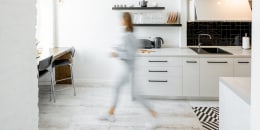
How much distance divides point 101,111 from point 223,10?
2728 millimetres

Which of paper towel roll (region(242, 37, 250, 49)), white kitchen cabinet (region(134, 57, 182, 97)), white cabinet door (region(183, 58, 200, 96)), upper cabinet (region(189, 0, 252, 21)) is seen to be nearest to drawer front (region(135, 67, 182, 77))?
white kitchen cabinet (region(134, 57, 182, 97))

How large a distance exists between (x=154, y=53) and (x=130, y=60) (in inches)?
52.6

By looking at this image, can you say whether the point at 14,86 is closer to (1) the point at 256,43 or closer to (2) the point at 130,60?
(1) the point at 256,43

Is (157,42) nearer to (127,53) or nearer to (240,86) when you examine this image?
(127,53)

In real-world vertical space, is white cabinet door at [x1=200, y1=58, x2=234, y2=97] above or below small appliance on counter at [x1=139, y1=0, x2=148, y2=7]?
below

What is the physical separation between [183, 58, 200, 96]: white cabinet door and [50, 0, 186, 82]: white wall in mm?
1024

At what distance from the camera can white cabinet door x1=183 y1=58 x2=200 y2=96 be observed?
5160mm

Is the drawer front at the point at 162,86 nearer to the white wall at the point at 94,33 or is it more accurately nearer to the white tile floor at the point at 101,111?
the white tile floor at the point at 101,111

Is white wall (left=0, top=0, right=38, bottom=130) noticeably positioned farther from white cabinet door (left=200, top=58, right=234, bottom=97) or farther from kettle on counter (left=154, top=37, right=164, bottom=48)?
kettle on counter (left=154, top=37, right=164, bottom=48)

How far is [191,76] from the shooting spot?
17.0ft

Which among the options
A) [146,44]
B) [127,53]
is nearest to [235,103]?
[127,53]

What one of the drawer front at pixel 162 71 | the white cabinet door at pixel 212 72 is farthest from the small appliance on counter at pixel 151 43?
the white cabinet door at pixel 212 72

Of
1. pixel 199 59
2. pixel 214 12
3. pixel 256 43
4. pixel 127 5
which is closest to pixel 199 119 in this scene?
pixel 199 59

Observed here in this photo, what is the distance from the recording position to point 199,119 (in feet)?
14.0
